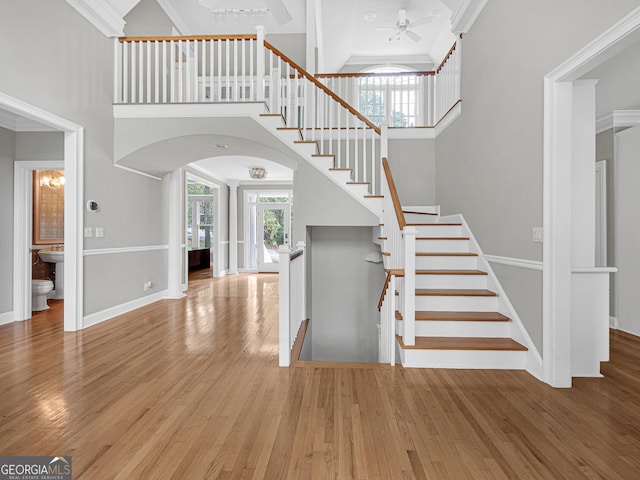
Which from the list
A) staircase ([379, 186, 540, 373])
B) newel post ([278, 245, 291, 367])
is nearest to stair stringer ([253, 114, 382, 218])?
staircase ([379, 186, 540, 373])

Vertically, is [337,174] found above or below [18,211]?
above

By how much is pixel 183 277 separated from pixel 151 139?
129 inches

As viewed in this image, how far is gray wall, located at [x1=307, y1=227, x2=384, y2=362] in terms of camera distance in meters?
5.75

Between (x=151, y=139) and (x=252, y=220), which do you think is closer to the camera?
(x=151, y=139)

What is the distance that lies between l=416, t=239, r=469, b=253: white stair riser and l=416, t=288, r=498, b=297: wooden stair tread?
2.05 feet

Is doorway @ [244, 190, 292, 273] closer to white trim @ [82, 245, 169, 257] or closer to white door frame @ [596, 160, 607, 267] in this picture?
white trim @ [82, 245, 169, 257]

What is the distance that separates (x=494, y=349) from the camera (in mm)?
2811

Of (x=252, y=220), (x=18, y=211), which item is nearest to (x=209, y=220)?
(x=252, y=220)

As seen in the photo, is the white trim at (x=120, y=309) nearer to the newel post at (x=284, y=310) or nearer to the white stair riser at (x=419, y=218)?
the newel post at (x=284, y=310)

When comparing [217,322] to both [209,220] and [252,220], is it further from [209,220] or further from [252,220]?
[209,220]

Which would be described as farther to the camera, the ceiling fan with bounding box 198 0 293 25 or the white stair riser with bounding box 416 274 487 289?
the ceiling fan with bounding box 198 0 293 25

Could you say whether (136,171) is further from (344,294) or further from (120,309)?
(344,294)

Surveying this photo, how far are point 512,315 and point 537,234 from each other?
0.80m

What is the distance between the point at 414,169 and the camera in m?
5.57
